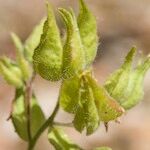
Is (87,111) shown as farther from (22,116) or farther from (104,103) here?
(22,116)

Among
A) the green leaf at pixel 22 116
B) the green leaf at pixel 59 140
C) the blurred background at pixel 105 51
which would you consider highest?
the green leaf at pixel 22 116

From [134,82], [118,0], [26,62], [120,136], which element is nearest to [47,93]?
[120,136]

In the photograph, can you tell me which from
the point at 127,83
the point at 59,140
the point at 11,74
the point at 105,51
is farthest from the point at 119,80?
the point at 105,51

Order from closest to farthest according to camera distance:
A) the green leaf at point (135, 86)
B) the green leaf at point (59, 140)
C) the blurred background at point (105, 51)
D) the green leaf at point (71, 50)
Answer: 1. the green leaf at point (71, 50)
2. the green leaf at point (135, 86)
3. the green leaf at point (59, 140)
4. the blurred background at point (105, 51)

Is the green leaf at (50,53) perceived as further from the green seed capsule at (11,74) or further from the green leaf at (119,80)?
the green seed capsule at (11,74)

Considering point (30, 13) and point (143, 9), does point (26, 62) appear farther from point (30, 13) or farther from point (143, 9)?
point (143, 9)

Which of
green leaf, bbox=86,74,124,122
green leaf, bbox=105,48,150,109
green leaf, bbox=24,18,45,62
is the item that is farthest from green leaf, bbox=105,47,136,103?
green leaf, bbox=24,18,45,62

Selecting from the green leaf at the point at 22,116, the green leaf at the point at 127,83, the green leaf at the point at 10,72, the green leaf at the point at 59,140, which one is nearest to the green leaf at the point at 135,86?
the green leaf at the point at 127,83
